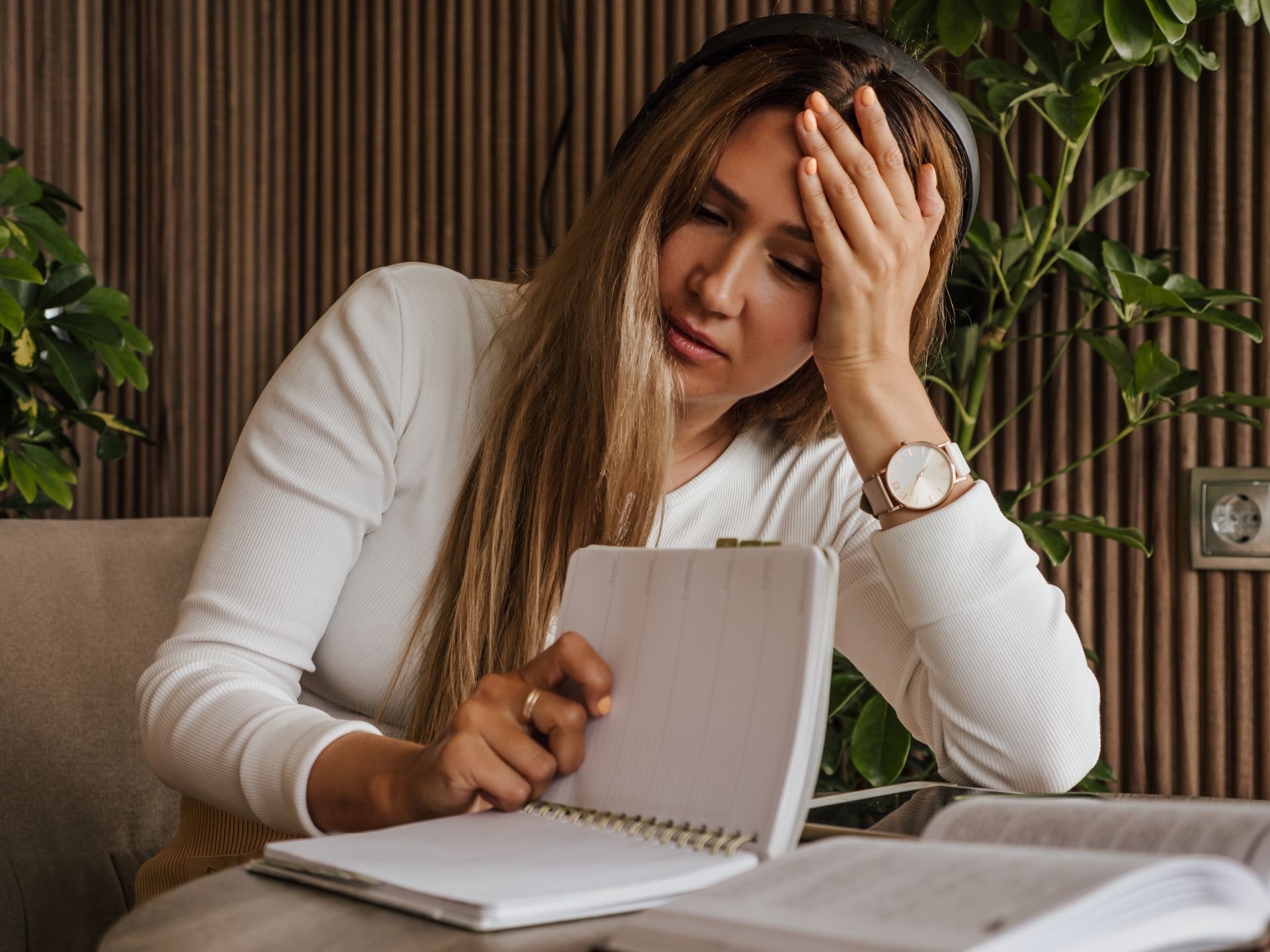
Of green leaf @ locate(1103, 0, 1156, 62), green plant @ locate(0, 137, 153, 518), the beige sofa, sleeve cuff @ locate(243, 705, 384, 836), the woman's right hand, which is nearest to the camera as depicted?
the woman's right hand

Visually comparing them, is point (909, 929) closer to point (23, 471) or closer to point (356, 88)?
point (23, 471)

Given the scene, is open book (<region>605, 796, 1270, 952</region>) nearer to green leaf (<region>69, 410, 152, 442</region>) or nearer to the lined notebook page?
the lined notebook page

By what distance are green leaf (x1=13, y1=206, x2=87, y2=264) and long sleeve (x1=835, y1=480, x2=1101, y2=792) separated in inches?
56.8

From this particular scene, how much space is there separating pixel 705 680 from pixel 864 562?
657 mm

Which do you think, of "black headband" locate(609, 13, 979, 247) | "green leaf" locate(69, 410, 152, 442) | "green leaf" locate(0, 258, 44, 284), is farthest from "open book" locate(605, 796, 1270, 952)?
"green leaf" locate(69, 410, 152, 442)

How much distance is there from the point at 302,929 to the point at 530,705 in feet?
0.65

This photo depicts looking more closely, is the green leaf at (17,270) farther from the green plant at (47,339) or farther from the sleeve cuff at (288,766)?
the sleeve cuff at (288,766)

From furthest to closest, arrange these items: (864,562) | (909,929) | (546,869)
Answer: (864,562) → (546,869) → (909,929)

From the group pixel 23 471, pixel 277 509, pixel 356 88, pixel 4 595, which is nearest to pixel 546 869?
pixel 277 509

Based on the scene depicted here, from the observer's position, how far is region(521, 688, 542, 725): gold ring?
66cm

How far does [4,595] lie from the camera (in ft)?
4.44

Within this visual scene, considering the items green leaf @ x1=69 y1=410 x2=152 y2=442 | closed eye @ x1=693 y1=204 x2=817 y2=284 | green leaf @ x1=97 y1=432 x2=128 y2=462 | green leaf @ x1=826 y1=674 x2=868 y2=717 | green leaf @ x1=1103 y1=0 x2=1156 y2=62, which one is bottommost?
green leaf @ x1=826 y1=674 x2=868 y2=717

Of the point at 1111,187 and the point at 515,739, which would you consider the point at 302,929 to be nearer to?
the point at 515,739

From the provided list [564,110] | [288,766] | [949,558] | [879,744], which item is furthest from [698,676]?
[564,110]
